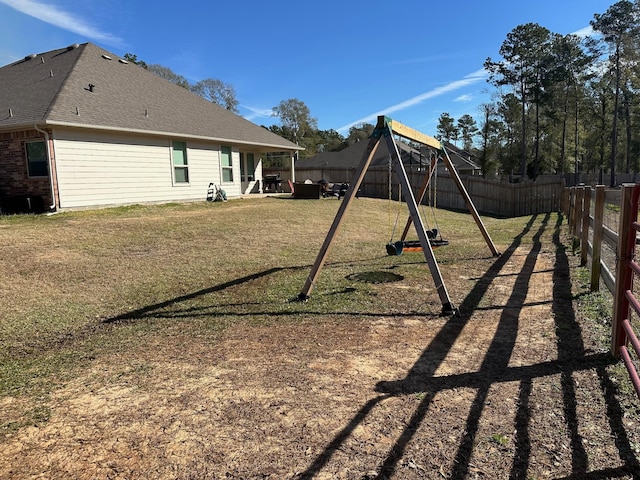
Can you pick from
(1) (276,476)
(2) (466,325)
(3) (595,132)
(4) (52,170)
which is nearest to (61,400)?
Result: (1) (276,476)

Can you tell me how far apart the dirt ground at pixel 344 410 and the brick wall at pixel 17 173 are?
10.7 meters

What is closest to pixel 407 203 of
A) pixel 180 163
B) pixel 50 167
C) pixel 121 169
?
pixel 50 167

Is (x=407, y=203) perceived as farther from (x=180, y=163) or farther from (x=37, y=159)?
(x=180, y=163)

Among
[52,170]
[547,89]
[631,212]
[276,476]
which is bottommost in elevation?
[276,476]

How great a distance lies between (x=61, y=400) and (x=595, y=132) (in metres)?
70.4

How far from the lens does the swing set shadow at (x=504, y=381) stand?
224cm

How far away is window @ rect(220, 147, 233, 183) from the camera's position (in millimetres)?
18359

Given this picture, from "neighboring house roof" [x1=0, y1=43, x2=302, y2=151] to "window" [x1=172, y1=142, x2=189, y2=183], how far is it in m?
0.64

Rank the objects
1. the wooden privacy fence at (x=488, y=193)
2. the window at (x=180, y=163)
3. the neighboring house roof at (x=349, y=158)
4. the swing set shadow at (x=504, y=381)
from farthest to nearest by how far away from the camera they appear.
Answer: the neighboring house roof at (x=349, y=158), the wooden privacy fence at (x=488, y=193), the window at (x=180, y=163), the swing set shadow at (x=504, y=381)

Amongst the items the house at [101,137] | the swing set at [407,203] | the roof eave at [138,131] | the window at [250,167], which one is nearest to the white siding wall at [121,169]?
the house at [101,137]

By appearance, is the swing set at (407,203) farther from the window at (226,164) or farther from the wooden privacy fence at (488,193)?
the window at (226,164)

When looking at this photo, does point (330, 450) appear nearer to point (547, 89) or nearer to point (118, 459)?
point (118, 459)

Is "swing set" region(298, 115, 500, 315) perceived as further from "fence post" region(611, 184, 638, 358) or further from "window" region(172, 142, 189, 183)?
"window" region(172, 142, 189, 183)

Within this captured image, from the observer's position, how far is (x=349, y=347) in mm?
Answer: 3939
